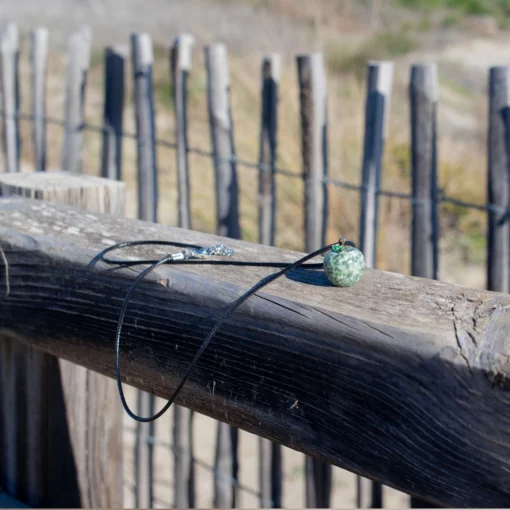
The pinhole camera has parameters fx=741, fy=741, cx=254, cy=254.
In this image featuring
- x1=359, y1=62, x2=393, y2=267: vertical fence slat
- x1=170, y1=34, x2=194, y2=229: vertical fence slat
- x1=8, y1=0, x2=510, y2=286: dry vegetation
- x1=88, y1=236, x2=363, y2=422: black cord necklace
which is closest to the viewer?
x1=88, y1=236, x2=363, y2=422: black cord necklace

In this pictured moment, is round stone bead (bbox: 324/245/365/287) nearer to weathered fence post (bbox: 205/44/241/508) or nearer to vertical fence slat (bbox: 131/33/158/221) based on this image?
weathered fence post (bbox: 205/44/241/508)

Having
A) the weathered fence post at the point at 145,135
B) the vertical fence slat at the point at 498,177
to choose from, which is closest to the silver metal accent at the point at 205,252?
the vertical fence slat at the point at 498,177

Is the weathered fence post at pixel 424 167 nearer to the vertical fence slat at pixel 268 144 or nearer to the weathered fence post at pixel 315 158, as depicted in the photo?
the weathered fence post at pixel 315 158

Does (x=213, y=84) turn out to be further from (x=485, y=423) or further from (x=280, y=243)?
(x=485, y=423)

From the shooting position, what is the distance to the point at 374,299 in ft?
2.59

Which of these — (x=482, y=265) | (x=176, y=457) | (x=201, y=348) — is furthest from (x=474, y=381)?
(x=482, y=265)

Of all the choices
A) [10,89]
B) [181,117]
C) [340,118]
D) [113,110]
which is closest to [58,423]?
[181,117]

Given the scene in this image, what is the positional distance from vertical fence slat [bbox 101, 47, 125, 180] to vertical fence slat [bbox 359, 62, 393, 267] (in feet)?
3.44

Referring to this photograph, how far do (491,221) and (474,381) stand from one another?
144 cm

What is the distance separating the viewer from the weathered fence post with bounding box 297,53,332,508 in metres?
2.29

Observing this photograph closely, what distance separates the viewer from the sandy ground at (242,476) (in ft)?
10.9

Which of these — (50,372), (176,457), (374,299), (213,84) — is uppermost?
(213,84)

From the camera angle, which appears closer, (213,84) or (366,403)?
(366,403)

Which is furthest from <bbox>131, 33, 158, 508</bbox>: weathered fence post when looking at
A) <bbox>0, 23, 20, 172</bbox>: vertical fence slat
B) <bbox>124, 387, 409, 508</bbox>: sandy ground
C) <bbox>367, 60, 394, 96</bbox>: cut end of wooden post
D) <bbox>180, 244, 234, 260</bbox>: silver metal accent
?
<bbox>180, 244, 234, 260</bbox>: silver metal accent
